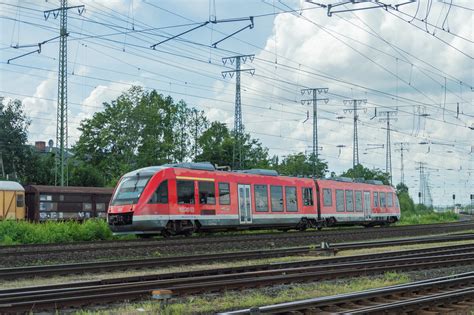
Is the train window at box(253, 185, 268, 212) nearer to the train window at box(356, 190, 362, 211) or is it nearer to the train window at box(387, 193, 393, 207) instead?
the train window at box(356, 190, 362, 211)

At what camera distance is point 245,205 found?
29.3m

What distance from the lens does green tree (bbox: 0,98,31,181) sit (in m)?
71.4

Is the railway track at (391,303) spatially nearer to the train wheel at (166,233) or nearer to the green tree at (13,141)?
the train wheel at (166,233)

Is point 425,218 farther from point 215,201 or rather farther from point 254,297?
point 254,297

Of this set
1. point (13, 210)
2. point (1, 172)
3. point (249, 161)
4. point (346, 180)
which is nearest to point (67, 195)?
point (13, 210)

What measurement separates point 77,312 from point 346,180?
3182 cm

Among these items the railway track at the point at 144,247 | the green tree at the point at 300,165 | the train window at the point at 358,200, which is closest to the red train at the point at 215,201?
the railway track at the point at 144,247

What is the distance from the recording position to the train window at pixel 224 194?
27.8 meters

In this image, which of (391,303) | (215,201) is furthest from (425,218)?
(391,303)

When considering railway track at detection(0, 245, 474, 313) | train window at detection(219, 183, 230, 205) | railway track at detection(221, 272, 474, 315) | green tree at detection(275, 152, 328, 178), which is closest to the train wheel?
train window at detection(219, 183, 230, 205)

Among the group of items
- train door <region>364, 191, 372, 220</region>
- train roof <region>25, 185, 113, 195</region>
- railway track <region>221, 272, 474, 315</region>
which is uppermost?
train roof <region>25, 185, 113, 195</region>

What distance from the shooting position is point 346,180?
40.1 metres

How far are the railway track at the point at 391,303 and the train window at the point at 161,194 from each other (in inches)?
583

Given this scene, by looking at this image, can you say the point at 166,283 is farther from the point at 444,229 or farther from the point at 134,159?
the point at 134,159
